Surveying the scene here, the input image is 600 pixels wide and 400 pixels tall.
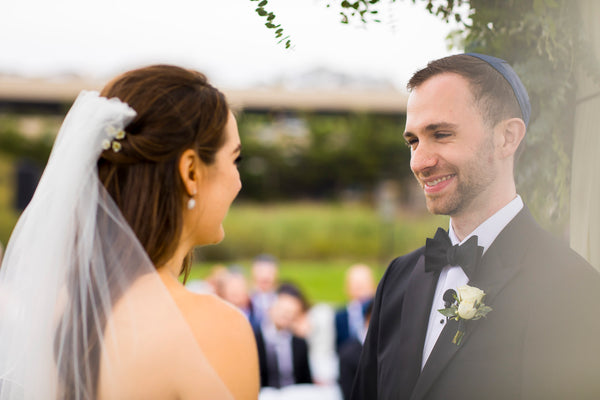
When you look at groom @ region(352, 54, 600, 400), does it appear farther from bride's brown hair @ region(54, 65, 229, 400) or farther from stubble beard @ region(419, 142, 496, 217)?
bride's brown hair @ region(54, 65, 229, 400)

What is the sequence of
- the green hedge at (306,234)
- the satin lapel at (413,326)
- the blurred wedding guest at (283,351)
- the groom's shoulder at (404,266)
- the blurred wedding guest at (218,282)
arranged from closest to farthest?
the satin lapel at (413,326) < the groom's shoulder at (404,266) < the blurred wedding guest at (283,351) < the blurred wedding guest at (218,282) < the green hedge at (306,234)

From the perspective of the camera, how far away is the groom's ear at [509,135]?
1729 millimetres

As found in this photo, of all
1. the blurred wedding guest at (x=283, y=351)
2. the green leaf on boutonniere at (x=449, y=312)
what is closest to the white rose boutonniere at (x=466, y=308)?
the green leaf on boutonniere at (x=449, y=312)

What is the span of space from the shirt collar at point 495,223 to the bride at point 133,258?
740 mm

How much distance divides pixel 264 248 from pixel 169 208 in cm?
1894

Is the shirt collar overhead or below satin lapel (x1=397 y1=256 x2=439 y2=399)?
overhead

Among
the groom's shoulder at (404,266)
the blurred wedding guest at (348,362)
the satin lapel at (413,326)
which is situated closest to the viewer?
the satin lapel at (413,326)

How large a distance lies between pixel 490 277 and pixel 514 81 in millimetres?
582

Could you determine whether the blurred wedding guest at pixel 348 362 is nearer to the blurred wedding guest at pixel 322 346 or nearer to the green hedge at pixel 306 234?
the blurred wedding guest at pixel 322 346

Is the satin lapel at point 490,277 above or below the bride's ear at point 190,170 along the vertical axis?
below

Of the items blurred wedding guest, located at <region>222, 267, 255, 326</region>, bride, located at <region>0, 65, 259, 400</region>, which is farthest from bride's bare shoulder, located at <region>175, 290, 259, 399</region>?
blurred wedding guest, located at <region>222, 267, 255, 326</region>

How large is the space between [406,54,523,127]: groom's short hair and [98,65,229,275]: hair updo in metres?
0.73

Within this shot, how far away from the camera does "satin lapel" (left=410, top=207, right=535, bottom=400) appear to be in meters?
1.70

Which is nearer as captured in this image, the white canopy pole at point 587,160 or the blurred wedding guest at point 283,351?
the white canopy pole at point 587,160
